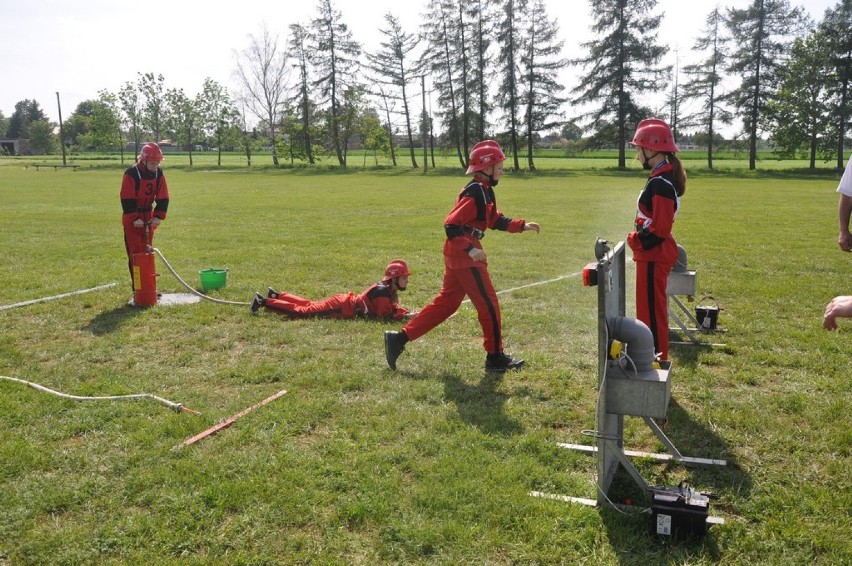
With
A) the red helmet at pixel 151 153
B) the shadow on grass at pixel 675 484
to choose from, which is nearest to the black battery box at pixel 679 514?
the shadow on grass at pixel 675 484

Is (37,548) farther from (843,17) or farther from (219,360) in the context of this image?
(843,17)

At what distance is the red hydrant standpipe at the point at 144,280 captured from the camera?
8.92 m

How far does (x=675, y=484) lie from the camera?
163 inches

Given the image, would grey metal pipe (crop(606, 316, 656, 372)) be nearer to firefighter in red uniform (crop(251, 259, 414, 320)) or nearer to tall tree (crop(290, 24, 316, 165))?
firefighter in red uniform (crop(251, 259, 414, 320))

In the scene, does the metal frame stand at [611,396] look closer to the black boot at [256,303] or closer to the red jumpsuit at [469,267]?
the red jumpsuit at [469,267]

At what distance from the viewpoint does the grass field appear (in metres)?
3.53

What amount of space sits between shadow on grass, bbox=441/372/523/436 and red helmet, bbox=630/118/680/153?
7.80 feet

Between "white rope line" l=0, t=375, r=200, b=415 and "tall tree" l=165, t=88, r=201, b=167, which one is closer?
"white rope line" l=0, t=375, r=200, b=415

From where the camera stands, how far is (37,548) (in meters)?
3.48


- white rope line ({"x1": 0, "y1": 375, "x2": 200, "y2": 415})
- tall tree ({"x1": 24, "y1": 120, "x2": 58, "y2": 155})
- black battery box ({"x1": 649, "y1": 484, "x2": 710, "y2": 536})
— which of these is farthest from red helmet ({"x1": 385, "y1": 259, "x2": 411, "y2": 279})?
tall tree ({"x1": 24, "y1": 120, "x2": 58, "y2": 155})

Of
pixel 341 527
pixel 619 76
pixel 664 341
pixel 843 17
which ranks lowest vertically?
pixel 341 527

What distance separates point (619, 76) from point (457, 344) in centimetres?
5549

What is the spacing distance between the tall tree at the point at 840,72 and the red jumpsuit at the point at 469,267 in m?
54.0


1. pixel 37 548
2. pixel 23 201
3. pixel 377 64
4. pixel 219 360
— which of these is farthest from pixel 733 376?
pixel 377 64
